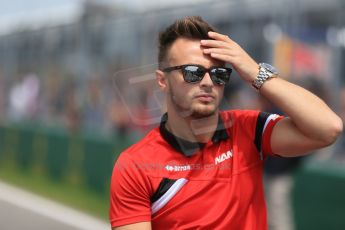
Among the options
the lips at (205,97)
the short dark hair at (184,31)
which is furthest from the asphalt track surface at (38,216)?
the lips at (205,97)

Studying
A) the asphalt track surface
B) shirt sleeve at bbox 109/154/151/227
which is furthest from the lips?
the asphalt track surface

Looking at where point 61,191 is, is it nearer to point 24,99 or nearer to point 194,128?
point 24,99

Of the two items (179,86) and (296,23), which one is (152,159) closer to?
(179,86)

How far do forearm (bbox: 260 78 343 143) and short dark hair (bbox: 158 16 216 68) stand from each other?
37 cm

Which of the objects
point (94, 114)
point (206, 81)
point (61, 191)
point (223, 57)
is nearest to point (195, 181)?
point (206, 81)

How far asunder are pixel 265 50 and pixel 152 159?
898cm

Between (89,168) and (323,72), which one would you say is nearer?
(323,72)

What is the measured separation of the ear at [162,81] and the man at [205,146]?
28mm

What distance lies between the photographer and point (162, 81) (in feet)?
9.21

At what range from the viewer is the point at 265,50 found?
37.3 feet

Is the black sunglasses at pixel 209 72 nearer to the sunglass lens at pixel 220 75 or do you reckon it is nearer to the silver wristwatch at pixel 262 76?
the sunglass lens at pixel 220 75

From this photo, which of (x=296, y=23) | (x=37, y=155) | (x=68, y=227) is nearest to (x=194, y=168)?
(x=68, y=227)

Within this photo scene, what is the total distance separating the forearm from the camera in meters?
2.50

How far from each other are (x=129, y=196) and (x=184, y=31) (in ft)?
2.33
